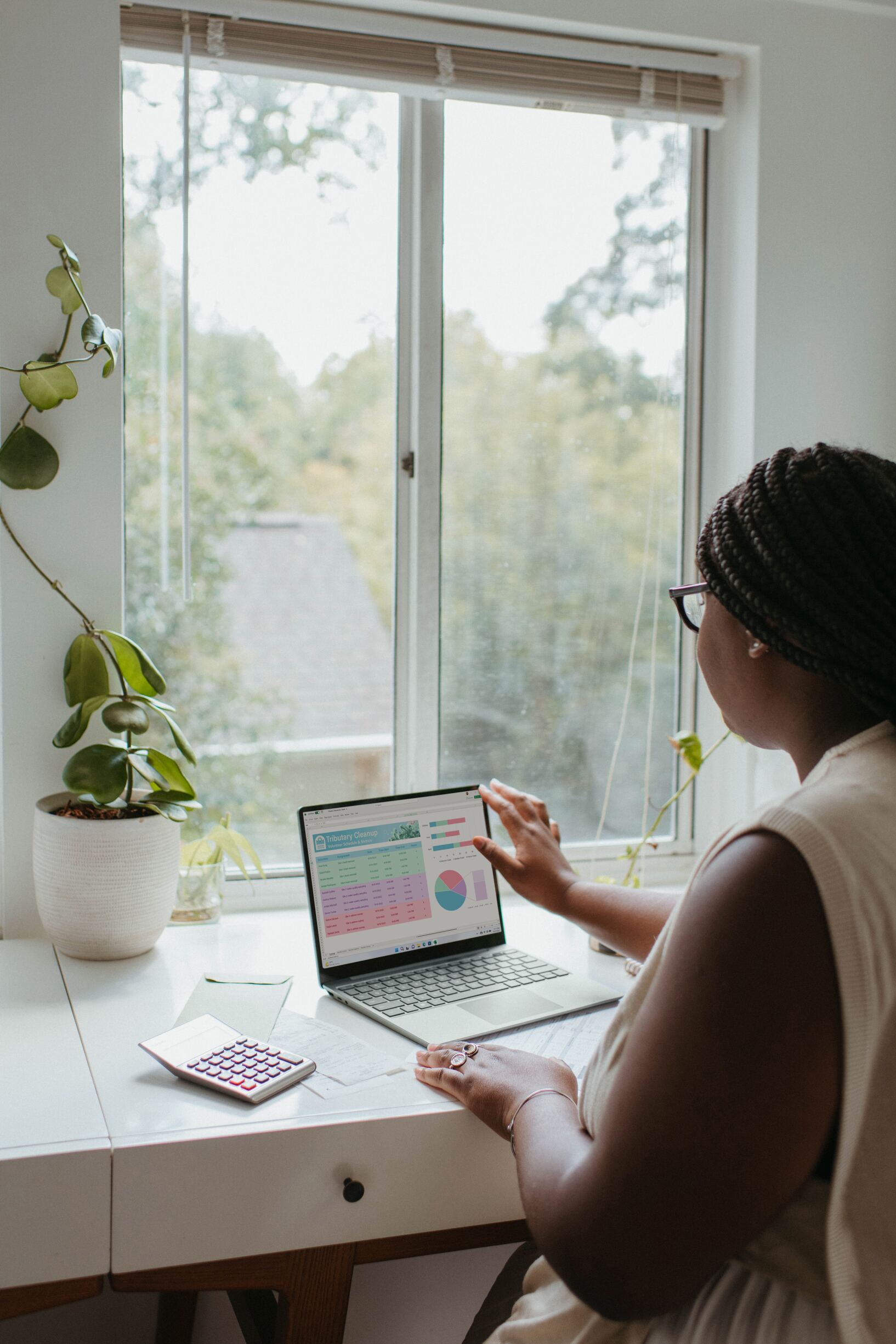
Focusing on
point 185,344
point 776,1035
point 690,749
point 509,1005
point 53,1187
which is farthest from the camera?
point 690,749

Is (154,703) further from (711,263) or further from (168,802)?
(711,263)

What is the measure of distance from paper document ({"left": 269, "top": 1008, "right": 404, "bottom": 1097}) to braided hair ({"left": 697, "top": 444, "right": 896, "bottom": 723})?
2.15 feet

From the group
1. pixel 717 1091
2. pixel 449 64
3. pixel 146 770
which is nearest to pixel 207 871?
pixel 146 770

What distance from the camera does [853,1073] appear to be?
719 millimetres

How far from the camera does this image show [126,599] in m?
1.82

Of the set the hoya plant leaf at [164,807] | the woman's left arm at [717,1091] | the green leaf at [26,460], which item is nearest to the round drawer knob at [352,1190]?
the woman's left arm at [717,1091]

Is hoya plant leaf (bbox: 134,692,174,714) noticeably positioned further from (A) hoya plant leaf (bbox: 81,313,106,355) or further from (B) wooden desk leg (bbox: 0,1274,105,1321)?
(B) wooden desk leg (bbox: 0,1274,105,1321)

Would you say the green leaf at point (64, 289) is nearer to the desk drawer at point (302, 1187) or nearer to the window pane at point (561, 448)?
the window pane at point (561, 448)

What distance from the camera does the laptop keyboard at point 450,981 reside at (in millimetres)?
1396

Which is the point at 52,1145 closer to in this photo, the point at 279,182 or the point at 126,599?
the point at 126,599

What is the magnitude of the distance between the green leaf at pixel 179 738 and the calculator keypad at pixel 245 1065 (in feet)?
1.60

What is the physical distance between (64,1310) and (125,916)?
2.20 ft

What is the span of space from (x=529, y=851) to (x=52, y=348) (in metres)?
1.01

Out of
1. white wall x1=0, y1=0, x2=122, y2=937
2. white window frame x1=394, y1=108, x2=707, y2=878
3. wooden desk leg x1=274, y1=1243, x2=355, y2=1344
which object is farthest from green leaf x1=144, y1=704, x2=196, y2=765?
wooden desk leg x1=274, y1=1243, x2=355, y2=1344
